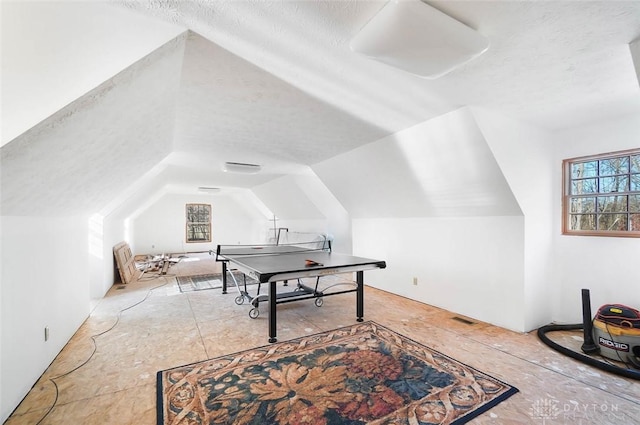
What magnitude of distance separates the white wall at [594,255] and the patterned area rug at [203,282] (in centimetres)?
532

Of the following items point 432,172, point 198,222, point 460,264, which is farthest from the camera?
point 198,222

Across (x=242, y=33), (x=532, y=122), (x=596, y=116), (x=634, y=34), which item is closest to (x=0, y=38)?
(x=242, y=33)

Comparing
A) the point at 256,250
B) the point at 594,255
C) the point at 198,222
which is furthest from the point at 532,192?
the point at 198,222

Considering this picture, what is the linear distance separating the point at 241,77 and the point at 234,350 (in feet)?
8.67

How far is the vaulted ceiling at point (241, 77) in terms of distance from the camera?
134cm

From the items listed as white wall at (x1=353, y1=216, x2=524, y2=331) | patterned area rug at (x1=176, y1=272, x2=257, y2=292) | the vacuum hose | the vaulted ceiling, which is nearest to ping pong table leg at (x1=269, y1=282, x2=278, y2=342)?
the vaulted ceiling

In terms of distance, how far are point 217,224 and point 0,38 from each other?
459 inches

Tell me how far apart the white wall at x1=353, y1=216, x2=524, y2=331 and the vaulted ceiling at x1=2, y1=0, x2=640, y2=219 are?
2.41 ft

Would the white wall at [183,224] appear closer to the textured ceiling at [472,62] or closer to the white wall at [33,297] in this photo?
the white wall at [33,297]

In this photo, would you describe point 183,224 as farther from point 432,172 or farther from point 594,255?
point 594,255

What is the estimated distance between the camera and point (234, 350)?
2963mm

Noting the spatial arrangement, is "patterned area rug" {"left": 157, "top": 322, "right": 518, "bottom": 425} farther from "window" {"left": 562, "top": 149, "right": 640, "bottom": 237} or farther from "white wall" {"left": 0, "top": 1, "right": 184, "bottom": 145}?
"window" {"left": 562, "top": 149, "right": 640, "bottom": 237}

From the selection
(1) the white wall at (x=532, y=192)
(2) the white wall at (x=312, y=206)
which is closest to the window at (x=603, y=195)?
(1) the white wall at (x=532, y=192)

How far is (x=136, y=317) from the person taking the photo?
3988mm
